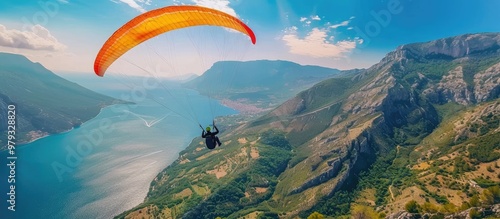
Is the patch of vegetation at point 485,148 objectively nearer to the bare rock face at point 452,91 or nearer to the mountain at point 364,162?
the mountain at point 364,162

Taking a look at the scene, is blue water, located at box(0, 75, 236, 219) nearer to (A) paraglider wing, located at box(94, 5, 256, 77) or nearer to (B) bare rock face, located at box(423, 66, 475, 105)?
(A) paraglider wing, located at box(94, 5, 256, 77)

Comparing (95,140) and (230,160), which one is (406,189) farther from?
(95,140)

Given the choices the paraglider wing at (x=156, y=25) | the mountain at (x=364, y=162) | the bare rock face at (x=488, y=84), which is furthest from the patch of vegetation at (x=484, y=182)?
the bare rock face at (x=488, y=84)

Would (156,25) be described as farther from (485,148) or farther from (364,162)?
(364,162)

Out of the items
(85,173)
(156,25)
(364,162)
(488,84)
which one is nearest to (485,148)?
(364,162)

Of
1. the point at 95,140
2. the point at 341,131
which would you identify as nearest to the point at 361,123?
the point at 341,131

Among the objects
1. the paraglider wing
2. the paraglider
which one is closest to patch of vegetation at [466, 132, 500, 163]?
the paraglider
